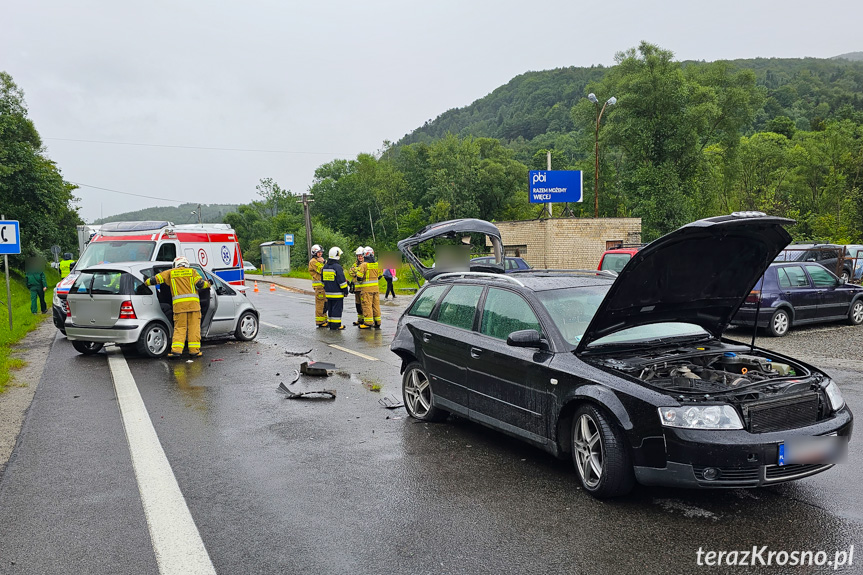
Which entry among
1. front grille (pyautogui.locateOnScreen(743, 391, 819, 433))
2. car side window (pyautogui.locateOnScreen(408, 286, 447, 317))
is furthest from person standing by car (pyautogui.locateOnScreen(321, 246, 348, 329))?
front grille (pyautogui.locateOnScreen(743, 391, 819, 433))

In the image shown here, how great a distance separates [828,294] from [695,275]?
33.2ft

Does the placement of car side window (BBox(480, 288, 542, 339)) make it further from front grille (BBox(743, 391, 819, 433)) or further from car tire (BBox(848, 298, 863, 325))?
car tire (BBox(848, 298, 863, 325))

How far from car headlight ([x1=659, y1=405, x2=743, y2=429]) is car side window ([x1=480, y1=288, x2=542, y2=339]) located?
4.67 ft

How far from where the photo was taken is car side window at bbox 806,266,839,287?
1348 cm

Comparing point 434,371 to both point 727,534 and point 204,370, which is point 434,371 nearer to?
point 727,534

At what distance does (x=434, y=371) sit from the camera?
6.65m

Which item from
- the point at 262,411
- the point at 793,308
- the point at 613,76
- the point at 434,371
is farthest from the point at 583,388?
the point at 613,76

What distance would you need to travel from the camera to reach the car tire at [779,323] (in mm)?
12758

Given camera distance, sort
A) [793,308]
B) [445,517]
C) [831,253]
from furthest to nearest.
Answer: [831,253], [793,308], [445,517]

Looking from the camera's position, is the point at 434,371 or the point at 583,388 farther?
the point at 434,371

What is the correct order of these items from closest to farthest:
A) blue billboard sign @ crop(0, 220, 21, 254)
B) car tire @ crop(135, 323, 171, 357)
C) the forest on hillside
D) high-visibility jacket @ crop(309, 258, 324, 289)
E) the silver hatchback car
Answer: the silver hatchback car, car tire @ crop(135, 323, 171, 357), blue billboard sign @ crop(0, 220, 21, 254), high-visibility jacket @ crop(309, 258, 324, 289), the forest on hillside

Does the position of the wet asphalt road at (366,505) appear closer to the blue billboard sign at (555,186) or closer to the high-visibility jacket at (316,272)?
the high-visibility jacket at (316,272)

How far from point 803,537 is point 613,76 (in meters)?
45.4

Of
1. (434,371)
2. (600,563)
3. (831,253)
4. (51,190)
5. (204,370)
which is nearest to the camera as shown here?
(600,563)
